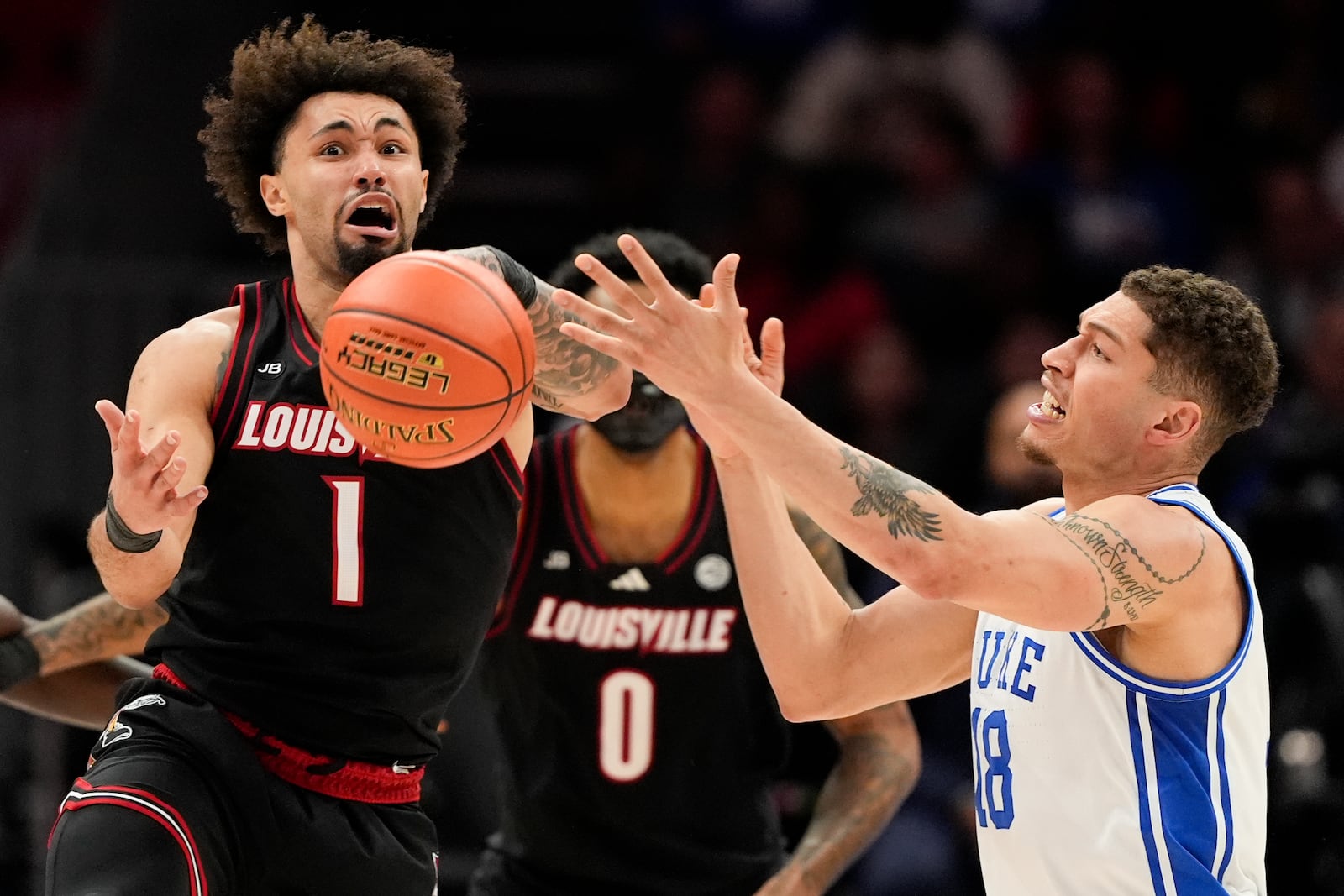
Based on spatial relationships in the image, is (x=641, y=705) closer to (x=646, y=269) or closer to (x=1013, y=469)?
(x=646, y=269)

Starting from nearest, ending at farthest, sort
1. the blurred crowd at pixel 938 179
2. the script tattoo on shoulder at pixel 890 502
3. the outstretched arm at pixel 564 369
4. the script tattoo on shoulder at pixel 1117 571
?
the script tattoo on shoulder at pixel 890 502 < the script tattoo on shoulder at pixel 1117 571 < the outstretched arm at pixel 564 369 < the blurred crowd at pixel 938 179

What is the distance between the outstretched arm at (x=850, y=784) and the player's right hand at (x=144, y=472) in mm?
1939

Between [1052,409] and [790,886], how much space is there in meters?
1.48

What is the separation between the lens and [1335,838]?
240 inches

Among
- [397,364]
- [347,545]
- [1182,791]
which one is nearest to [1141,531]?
[1182,791]

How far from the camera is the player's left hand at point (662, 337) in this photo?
3318 millimetres

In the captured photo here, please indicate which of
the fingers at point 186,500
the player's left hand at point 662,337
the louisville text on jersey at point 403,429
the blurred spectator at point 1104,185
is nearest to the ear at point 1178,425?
the player's left hand at point 662,337

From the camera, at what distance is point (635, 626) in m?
4.98

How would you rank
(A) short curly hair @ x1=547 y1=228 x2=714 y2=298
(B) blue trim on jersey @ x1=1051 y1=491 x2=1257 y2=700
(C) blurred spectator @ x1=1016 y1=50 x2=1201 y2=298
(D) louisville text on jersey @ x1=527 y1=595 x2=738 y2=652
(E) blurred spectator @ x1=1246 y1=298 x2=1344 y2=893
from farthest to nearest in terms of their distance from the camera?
(C) blurred spectator @ x1=1016 y1=50 x2=1201 y2=298 < (E) blurred spectator @ x1=1246 y1=298 x2=1344 y2=893 < (A) short curly hair @ x1=547 y1=228 x2=714 y2=298 < (D) louisville text on jersey @ x1=527 y1=595 x2=738 y2=652 < (B) blue trim on jersey @ x1=1051 y1=491 x2=1257 y2=700

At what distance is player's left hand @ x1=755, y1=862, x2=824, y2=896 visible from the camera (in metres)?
4.59

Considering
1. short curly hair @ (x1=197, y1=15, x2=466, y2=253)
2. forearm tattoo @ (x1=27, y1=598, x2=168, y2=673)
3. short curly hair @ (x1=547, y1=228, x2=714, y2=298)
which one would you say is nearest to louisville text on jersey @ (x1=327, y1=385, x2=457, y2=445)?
short curly hair @ (x1=197, y1=15, x2=466, y2=253)

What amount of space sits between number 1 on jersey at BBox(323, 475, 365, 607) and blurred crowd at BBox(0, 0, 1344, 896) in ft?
10.7

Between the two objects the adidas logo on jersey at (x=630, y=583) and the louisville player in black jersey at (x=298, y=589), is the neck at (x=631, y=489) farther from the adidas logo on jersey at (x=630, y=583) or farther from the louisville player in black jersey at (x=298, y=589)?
the louisville player in black jersey at (x=298, y=589)

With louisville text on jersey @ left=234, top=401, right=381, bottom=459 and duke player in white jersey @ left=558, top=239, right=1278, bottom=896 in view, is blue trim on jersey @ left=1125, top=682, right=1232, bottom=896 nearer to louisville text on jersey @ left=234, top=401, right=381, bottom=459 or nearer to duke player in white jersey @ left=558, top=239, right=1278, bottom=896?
duke player in white jersey @ left=558, top=239, right=1278, bottom=896
